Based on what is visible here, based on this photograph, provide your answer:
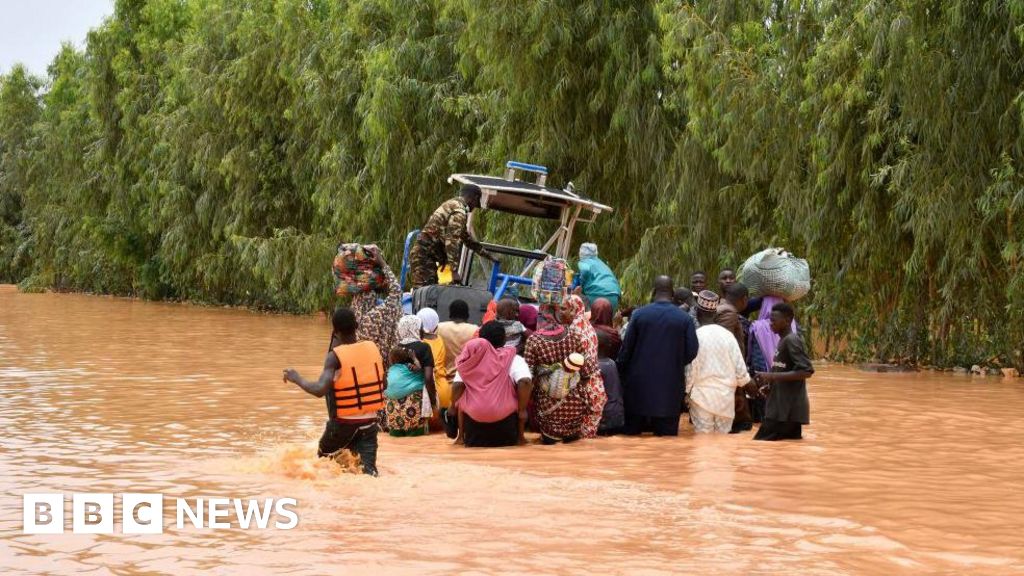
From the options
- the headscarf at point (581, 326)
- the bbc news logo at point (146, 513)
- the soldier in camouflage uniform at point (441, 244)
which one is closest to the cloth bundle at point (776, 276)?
the headscarf at point (581, 326)

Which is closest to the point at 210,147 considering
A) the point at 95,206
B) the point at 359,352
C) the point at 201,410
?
the point at 95,206

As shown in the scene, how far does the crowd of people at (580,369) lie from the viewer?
1230cm

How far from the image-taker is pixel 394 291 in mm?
13109

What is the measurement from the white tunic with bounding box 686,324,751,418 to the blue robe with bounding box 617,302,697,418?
184 millimetres

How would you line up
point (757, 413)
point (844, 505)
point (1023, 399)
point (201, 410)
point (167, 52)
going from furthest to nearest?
1. point (167, 52)
2. point (1023, 399)
3. point (201, 410)
4. point (757, 413)
5. point (844, 505)

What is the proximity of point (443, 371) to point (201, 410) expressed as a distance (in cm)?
349

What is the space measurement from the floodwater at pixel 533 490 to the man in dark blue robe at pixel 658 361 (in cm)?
35

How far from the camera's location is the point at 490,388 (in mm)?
12227

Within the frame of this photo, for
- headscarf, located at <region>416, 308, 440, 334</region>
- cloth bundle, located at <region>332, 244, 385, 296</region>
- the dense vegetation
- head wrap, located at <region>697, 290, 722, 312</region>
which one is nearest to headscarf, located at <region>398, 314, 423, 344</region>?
headscarf, located at <region>416, 308, 440, 334</region>

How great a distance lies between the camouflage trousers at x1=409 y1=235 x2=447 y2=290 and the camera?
14812mm

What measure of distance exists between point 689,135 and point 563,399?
1127 cm

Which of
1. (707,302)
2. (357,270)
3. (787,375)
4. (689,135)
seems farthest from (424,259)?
(689,135)

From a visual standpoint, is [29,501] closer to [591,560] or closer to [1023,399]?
[591,560]

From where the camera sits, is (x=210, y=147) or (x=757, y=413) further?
(x=210, y=147)
